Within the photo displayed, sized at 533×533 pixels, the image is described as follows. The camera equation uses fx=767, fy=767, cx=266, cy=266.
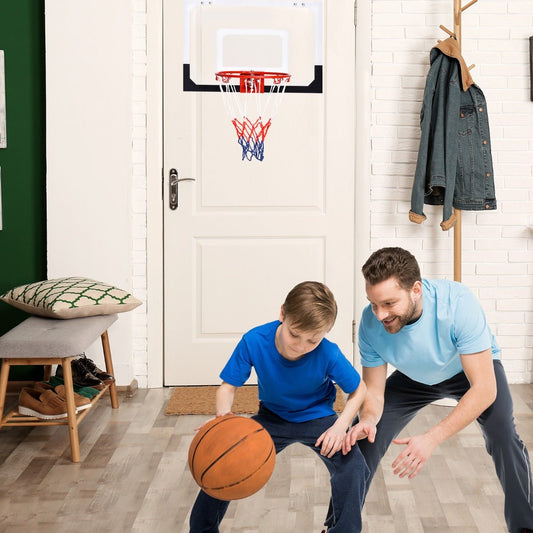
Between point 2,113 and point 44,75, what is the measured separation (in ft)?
0.94

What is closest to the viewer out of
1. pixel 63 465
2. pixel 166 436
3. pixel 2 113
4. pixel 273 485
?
pixel 273 485

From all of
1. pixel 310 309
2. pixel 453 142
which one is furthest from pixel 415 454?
pixel 453 142

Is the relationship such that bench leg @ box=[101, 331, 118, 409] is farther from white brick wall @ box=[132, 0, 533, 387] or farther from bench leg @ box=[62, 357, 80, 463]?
bench leg @ box=[62, 357, 80, 463]

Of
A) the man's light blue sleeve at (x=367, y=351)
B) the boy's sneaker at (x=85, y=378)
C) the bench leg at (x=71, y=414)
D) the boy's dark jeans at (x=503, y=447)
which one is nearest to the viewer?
the boy's dark jeans at (x=503, y=447)

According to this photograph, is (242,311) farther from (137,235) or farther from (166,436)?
Result: (166,436)

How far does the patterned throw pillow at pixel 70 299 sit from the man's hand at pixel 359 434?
1.58 m

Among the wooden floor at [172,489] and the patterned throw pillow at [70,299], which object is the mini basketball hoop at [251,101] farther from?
the wooden floor at [172,489]

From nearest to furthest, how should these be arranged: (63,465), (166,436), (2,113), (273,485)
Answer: (273,485) → (63,465) → (166,436) → (2,113)

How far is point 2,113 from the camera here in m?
3.88

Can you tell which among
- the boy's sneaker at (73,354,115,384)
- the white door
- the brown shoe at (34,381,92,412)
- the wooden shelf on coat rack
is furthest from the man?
the white door

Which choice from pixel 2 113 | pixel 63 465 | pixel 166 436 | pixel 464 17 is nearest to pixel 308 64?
pixel 464 17

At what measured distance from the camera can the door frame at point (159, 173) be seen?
3.91 m

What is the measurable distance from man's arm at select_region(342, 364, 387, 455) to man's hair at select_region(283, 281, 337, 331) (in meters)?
0.32

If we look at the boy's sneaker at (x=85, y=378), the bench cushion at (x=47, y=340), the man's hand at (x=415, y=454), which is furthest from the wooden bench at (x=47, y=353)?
the man's hand at (x=415, y=454)
